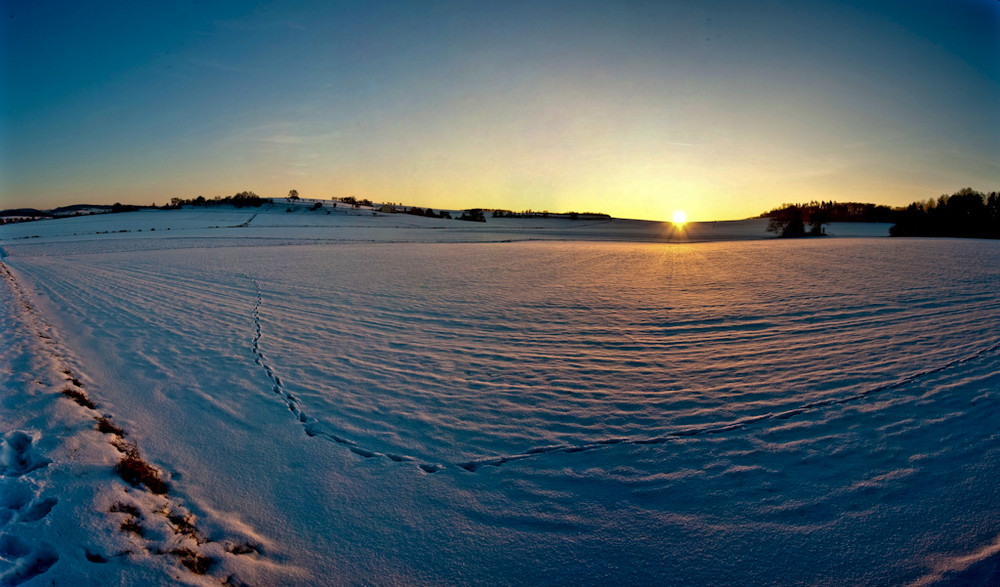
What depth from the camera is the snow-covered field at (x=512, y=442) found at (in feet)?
9.36

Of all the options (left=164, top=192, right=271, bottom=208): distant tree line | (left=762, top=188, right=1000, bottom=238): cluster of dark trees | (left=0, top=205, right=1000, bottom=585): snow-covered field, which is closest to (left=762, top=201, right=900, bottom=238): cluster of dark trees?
(left=762, top=188, right=1000, bottom=238): cluster of dark trees

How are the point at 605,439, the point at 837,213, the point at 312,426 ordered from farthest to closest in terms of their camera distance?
the point at 837,213 < the point at 312,426 < the point at 605,439

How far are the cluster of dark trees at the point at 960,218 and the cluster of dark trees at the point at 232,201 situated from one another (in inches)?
2846

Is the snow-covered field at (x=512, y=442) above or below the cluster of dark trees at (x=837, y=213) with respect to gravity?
below

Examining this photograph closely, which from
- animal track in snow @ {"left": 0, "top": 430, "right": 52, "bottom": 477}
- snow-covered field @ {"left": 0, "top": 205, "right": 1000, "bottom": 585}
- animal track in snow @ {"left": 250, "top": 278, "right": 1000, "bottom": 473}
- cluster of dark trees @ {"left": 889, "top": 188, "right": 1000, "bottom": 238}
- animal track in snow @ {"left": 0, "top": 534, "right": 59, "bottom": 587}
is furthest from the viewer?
cluster of dark trees @ {"left": 889, "top": 188, "right": 1000, "bottom": 238}

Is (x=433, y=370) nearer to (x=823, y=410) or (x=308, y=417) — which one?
(x=308, y=417)

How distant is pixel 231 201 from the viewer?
61969 millimetres

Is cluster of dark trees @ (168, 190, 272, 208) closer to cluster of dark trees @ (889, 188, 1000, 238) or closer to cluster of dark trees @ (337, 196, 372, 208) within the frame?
cluster of dark trees @ (337, 196, 372, 208)

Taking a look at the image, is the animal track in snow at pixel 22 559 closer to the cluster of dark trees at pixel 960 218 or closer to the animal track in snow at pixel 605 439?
the animal track in snow at pixel 605 439

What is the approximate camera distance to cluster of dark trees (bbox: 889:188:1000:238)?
2911 centimetres

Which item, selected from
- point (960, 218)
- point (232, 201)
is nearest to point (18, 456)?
point (960, 218)

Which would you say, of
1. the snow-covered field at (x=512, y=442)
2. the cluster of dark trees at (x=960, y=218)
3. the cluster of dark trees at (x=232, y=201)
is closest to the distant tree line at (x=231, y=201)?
the cluster of dark trees at (x=232, y=201)

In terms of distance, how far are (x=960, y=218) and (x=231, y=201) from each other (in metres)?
80.4

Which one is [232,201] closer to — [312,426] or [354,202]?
[354,202]
